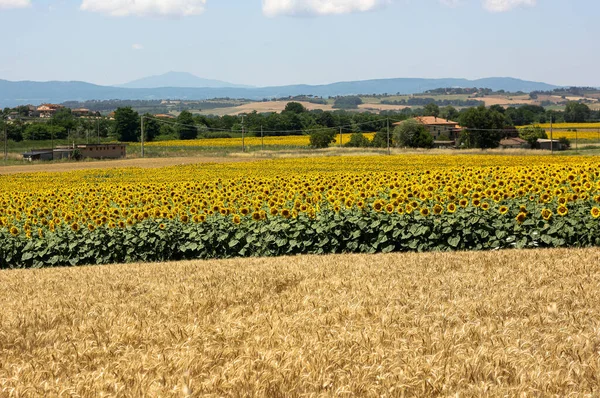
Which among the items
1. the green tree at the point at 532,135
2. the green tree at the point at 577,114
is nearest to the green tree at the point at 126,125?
the green tree at the point at 532,135

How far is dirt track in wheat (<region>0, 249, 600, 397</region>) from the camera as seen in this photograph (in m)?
4.62

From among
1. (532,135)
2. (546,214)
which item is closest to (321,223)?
(546,214)

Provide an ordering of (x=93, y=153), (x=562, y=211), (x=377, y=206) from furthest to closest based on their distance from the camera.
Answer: (x=93, y=153) < (x=377, y=206) < (x=562, y=211)

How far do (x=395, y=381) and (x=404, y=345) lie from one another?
788mm

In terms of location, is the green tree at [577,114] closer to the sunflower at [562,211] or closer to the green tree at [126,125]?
the green tree at [126,125]

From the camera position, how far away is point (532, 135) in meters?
105

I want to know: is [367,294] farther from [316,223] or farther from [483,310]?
[316,223]

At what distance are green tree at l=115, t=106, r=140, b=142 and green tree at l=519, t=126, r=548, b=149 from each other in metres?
62.8

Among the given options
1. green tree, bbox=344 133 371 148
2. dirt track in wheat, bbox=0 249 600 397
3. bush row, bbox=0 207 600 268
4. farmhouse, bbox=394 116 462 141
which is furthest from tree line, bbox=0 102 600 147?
dirt track in wheat, bbox=0 249 600 397

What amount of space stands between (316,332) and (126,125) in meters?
129

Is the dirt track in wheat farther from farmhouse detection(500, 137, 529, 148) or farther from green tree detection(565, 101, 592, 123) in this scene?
green tree detection(565, 101, 592, 123)

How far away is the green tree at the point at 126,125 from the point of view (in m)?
130

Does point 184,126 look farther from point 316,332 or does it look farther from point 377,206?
point 316,332

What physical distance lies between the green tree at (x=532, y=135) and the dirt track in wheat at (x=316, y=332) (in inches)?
3899
